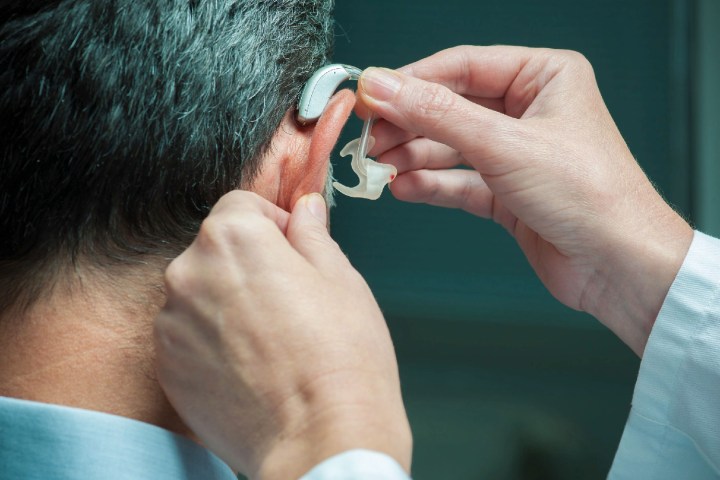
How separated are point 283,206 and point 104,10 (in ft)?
0.78

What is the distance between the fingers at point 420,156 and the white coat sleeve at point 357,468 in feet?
1.69

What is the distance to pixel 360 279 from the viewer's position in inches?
25.0

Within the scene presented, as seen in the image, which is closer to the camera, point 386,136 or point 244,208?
point 244,208

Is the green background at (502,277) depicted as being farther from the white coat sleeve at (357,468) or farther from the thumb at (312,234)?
the white coat sleeve at (357,468)

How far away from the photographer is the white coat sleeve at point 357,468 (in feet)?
1.69

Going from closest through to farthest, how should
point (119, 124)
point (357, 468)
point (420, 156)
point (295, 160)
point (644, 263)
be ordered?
point (357, 468) → point (119, 124) → point (295, 160) → point (644, 263) → point (420, 156)

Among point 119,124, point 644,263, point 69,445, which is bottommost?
point 69,445

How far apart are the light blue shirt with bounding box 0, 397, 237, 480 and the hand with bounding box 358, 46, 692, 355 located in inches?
16.4

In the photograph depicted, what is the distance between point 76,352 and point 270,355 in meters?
0.18

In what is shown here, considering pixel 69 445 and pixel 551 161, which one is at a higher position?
pixel 551 161

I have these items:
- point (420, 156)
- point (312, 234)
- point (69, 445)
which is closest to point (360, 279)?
point (312, 234)

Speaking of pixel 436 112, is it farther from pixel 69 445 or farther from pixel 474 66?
pixel 69 445

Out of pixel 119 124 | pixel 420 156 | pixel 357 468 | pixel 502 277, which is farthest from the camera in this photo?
pixel 502 277

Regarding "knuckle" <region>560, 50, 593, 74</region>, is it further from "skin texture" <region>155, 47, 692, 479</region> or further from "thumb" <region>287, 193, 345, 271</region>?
"thumb" <region>287, 193, 345, 271</region>
